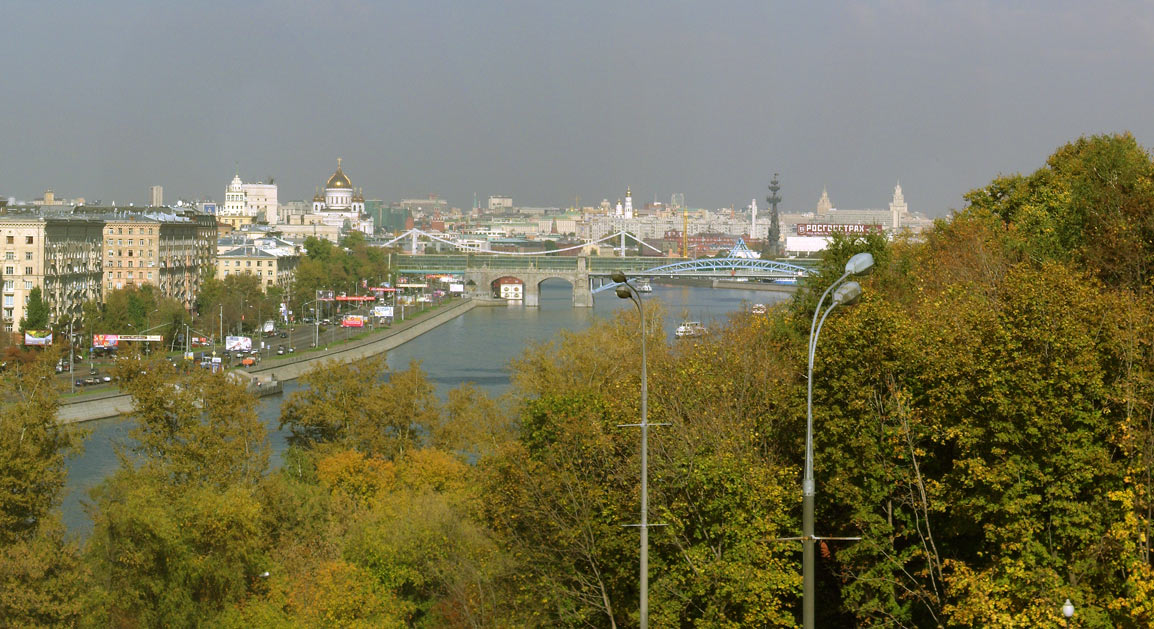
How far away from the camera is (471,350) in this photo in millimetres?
21078

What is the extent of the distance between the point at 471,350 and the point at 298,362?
3861 millimetres

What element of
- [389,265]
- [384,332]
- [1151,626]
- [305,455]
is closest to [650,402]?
[1151,626]

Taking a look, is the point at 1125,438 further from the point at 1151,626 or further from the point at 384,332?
the point at 384,332

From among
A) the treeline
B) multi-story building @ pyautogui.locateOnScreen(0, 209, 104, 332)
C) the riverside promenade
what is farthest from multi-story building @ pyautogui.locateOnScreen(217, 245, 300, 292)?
the treeline

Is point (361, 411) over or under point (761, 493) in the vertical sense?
under

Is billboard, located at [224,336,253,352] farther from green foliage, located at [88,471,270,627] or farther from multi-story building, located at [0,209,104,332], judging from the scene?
green foliage, located at [88,471,270,627]

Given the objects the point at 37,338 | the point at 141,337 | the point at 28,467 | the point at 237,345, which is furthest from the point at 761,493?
the point at 237,345

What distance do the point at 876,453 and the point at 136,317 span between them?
15.8m

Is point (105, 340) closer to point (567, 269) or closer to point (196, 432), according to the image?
point (196, 432)

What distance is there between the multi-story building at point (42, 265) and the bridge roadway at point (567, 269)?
14623 mm

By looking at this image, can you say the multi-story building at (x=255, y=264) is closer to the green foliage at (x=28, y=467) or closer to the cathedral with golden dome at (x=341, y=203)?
the green foliage at (x=28, y=467)

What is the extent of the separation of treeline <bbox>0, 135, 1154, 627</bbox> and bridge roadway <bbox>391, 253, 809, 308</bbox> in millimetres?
26187

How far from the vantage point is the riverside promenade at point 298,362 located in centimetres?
1286

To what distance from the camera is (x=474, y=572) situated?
5.60 meters
